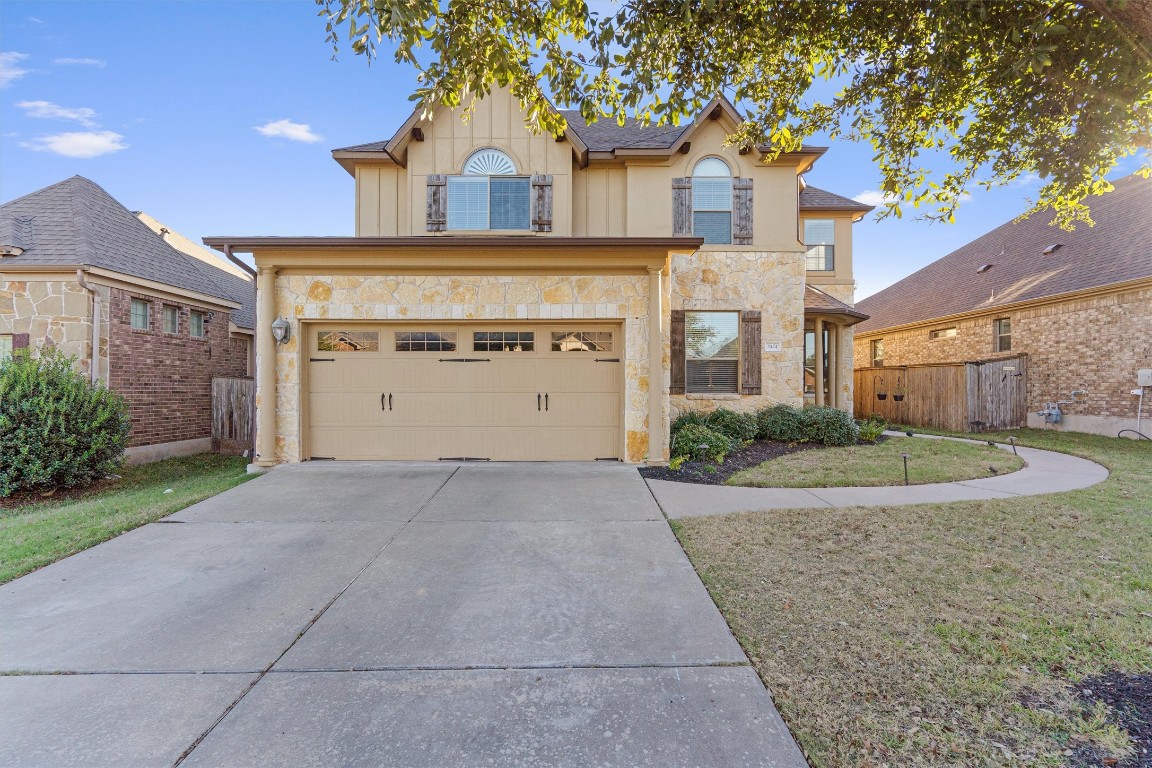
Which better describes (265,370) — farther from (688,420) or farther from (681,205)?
(681,205)

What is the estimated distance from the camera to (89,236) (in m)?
10.4

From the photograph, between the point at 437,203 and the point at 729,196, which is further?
the point at 729,196

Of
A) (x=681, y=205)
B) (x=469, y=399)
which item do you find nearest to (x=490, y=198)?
(x=681, y=205)

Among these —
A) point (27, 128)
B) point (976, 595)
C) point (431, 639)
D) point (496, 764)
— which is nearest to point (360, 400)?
point (431, 639)

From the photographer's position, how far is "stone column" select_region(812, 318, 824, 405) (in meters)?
12.6

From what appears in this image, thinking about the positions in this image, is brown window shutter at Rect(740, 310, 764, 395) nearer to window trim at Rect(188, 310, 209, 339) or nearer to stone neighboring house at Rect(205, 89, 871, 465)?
stone neighboring house at Rect(205, 89, 871, 465)

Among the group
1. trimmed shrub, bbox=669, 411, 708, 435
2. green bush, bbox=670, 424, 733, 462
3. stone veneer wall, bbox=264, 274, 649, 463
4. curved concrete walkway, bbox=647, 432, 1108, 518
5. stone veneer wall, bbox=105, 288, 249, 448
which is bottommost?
curved concrete walkway, bbox=647, 432, 1108, 518

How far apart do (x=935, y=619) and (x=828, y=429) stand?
7.68m

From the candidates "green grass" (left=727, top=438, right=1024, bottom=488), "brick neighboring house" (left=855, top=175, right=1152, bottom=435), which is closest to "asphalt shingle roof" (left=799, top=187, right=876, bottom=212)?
"brick neighboring house" (left=855, top=175, right=1152, bottom=435)

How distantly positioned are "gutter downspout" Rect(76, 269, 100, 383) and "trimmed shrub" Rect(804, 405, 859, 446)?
45.3 ft

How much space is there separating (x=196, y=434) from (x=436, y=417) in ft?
24.6

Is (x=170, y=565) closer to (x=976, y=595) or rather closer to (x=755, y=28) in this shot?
(x=976, y=595)

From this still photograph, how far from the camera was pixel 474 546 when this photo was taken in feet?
15.4

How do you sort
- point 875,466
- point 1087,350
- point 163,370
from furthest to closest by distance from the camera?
1. point 1087,350
2. point 163,370
3. point 875,466
